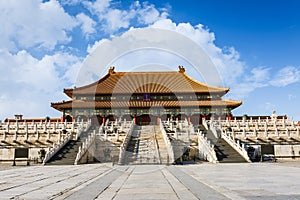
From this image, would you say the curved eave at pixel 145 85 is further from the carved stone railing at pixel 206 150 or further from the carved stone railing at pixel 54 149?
the carved stone railing at pixel 206 150

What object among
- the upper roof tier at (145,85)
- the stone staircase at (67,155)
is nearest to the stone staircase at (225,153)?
the stone staircase at (67,155)

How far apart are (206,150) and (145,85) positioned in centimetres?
2844

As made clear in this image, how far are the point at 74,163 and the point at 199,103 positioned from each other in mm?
28235

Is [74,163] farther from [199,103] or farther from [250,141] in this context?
[199,103]

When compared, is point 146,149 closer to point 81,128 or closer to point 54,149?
point 54,149

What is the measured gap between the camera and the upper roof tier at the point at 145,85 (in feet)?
154

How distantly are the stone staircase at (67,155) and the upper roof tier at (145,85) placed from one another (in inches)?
921

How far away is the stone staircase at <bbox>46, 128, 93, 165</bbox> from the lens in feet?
65.0

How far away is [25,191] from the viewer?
751 centimetres

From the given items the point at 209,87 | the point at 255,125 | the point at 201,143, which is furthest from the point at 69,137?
the point at 209,87

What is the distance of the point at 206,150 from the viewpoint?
21.7 metres

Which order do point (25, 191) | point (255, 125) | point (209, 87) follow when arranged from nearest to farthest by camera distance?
point (25, 191) < point (255, 125) < point (209, 87)

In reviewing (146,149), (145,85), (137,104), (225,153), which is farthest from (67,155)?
(145,85)

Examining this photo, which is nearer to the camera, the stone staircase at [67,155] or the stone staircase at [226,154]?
the stone staircase at [226,154]
